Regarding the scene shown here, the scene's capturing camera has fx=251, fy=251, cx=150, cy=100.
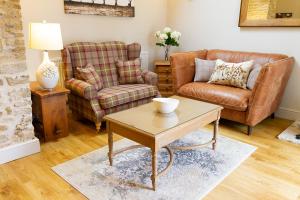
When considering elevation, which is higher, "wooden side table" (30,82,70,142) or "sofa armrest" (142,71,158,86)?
"sofa armrest" (142,71,158,86)

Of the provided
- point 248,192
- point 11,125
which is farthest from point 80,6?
point 248,192

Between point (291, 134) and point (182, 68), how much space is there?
1.52 meters

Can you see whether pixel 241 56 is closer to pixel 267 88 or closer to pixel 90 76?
pixel 267 88

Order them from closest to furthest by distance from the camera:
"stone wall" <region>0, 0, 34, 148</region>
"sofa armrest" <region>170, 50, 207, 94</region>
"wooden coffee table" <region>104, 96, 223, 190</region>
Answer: "wooden coffee table" <region>104, 96, 223, 190</region>, "stone wall" <region>0, 0, 34, 148</region>, "sofa armrest" <region>170, 50, 207, 94</region>

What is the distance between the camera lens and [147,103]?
2.83m

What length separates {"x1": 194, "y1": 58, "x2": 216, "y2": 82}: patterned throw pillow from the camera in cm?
341

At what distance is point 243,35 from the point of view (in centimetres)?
356

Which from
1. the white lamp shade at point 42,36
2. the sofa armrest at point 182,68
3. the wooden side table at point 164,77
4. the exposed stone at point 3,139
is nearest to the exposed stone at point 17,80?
the white lamp shade at point 42,36

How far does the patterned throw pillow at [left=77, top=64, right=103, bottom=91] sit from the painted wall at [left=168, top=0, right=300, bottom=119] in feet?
6.26

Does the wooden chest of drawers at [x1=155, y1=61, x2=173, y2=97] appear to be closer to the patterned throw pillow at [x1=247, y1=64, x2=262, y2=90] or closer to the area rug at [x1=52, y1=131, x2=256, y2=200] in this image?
the patterned throw pillow at [x1=247, y1=64, x2=262, y2=90]

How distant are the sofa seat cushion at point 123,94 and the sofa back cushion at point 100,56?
0.26m

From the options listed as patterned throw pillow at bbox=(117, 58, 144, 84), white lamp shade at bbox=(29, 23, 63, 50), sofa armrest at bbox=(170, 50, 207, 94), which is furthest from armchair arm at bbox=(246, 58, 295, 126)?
white lamp shade at bbox=(29, 23, 63, 50)

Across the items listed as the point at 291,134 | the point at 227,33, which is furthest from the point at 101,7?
the point at 291,134

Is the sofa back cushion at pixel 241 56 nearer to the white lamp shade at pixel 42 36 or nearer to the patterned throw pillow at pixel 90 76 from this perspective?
the patterned throw pillow at pixel 90 76
